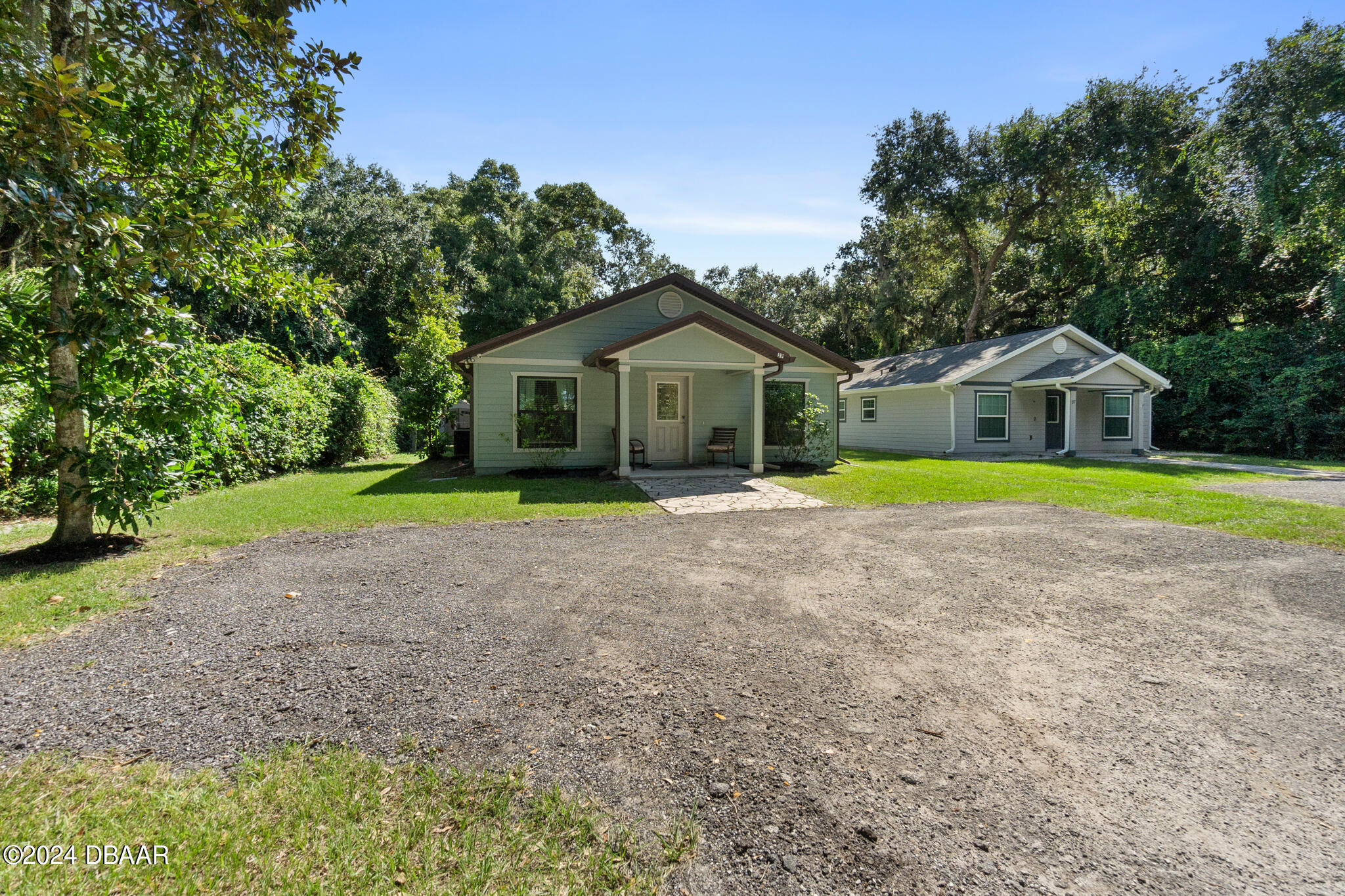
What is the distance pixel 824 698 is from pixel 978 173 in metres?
28.9

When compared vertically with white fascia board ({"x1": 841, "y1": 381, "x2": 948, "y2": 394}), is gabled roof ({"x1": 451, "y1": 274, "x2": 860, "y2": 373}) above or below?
above

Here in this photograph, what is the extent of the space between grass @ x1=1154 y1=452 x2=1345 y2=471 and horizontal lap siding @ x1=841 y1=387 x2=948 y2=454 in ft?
22.1

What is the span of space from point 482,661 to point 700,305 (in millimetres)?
11944

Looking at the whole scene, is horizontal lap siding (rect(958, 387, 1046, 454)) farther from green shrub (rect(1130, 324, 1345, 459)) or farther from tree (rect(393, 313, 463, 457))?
tree (rect(393, 313, 463, 457))

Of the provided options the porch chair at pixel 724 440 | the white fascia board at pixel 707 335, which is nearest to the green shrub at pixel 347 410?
the white fascia board at pixel 707 335

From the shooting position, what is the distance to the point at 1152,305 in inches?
944

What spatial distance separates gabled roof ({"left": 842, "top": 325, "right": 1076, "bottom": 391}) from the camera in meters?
19.5

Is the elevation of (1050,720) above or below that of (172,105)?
below

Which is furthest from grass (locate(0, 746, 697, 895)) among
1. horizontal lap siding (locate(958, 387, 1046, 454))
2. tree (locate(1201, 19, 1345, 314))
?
tree (locate(1201, 19, 1345, 314))

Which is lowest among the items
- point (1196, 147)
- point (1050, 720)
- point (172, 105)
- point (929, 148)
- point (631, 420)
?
point (1050, 720)

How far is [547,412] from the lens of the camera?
1317 cm

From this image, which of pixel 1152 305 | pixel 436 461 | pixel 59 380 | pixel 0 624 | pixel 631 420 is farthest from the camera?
pixel 1152 305

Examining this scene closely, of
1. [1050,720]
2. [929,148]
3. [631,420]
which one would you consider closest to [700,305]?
[631,420]

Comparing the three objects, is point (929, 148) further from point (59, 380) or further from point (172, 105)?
point (59, 380)
